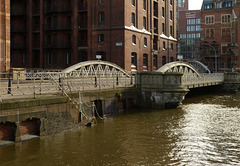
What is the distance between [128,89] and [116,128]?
6744mm

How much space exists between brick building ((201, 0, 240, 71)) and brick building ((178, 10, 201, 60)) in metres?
29.0

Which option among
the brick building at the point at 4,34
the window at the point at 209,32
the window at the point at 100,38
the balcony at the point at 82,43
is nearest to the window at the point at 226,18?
the window at the point at 209,32

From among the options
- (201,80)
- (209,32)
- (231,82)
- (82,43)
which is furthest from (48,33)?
(209,32)

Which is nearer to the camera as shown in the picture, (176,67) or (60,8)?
(176,67)

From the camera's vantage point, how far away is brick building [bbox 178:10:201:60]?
10231cm

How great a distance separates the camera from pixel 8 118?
42.9ft

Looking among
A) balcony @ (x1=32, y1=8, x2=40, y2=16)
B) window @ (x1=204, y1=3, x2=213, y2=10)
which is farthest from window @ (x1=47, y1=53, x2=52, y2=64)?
window @ (x1=204, y1=3, x2=213, y2=10)

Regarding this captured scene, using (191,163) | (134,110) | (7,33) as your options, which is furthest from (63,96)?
(7,33)

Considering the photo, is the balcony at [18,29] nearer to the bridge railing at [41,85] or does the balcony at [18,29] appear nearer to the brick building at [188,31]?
the bridge railing at [41,85]

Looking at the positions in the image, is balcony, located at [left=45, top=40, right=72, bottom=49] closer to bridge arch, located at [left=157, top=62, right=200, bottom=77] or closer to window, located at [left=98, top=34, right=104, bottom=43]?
window, located at [left=98, top=34, right=104, bottom=43]

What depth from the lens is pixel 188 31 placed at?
347 feet

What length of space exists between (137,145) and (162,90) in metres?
10.5

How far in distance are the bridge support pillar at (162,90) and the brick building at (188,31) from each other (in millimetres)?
79081

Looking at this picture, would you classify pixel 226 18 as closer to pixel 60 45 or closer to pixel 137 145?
pixel 60 45
